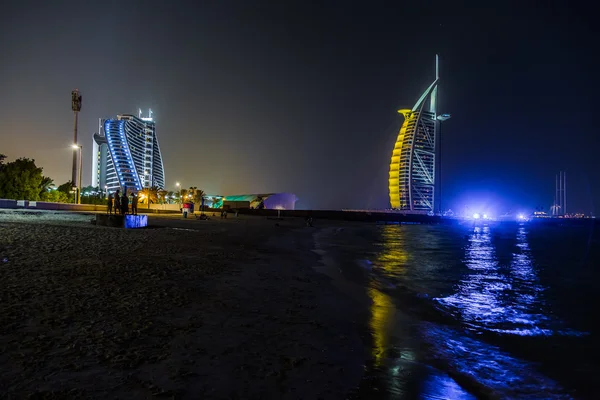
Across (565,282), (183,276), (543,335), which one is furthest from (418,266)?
(183,276)

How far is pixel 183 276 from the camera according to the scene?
7473mm

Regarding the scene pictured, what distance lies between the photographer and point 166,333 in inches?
166

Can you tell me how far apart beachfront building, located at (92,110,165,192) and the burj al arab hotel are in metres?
93.1

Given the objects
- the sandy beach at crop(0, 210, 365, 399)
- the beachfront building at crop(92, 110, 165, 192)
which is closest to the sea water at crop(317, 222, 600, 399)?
the sandy beach at crop(0, 210, 365, 399)

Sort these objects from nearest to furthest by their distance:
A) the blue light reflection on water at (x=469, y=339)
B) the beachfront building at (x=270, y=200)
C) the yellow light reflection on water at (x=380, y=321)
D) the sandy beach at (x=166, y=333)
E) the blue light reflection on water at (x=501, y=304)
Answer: the sandy beach at (x=166, y=333), the blue light reflection on water at (x=469, y=339), the yellow light reflection on water at (x=380, y=321), the blue light reflection on water at (x=501, y=304), the beachfront building at (x=270, y=200)

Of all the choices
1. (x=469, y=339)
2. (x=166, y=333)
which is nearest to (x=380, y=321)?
(x=469, y=339)

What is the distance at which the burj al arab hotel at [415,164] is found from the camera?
143250mm

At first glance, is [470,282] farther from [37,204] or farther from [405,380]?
[37,204]

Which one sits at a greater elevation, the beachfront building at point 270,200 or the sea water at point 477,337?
the beachfront building at point 270,200

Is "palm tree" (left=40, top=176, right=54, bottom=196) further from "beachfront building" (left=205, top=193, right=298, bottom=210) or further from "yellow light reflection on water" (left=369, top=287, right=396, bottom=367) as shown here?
"beachfront building" (left=205, top=193, right=298, bottom=210)

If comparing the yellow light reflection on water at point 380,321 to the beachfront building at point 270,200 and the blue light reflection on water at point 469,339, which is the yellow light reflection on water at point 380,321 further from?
the beachfront building at point 270,200

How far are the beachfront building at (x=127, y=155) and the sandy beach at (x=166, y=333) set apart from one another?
135772 mm

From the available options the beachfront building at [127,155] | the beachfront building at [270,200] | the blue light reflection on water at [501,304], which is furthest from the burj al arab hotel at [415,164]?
the blue light reflection on water at [501,304]

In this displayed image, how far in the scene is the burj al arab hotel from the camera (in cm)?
14325
